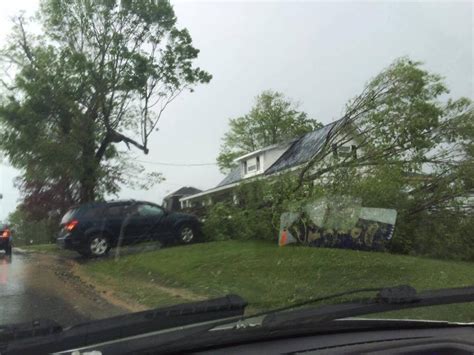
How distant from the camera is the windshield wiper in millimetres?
3096

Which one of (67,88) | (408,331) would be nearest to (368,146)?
(67,88)

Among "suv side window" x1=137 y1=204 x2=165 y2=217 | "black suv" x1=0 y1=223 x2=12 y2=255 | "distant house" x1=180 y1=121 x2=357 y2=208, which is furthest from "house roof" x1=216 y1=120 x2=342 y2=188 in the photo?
"black suv" x1=0 y1=223 x2=12 y2=255

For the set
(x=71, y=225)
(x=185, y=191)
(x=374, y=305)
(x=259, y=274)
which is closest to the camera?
(x=374, y=305)

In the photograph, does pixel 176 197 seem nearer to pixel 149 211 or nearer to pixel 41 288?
pixel 149 211

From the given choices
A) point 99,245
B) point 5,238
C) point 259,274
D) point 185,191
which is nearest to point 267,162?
point 259,274

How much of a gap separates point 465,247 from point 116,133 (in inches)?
345

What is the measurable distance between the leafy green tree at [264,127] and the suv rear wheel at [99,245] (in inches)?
48.9

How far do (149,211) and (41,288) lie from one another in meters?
1.26

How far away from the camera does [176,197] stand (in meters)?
5.10

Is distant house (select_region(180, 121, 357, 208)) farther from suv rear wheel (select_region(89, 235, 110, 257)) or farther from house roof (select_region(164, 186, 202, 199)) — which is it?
suv rear wheel (select_region(89, 235, 110, 257))

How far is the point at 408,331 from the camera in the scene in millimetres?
3225

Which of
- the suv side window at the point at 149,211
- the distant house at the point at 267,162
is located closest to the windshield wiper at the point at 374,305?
the suv side window at the point at 149,211

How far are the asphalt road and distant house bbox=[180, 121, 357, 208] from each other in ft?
3.86

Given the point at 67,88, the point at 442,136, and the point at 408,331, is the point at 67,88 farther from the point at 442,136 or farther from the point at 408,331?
the point at 442,136
